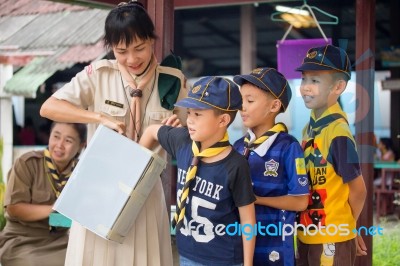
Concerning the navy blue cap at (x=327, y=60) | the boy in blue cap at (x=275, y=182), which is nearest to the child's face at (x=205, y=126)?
the boy in blue cap at (x=275, y=182)

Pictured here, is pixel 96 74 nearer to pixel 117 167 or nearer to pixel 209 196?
pixel 117 167

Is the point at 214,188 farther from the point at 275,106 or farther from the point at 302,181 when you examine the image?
the point at 275,106

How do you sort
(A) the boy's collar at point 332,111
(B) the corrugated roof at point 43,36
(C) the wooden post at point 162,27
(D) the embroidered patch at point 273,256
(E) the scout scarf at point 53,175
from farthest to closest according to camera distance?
(B) the corrugated roof at point 43,36 < (E) the scout scarf at point 53,175 < (C) the wooden post at point 162,27 < (A) the boy's collar at point 332,111 < (D) the embroidered patch at point 273,256

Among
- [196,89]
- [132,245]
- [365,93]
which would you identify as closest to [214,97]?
[196,89]

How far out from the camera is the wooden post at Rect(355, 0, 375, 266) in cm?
390

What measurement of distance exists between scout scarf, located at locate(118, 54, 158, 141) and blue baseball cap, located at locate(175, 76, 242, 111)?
0.23m

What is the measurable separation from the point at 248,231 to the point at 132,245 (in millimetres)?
531

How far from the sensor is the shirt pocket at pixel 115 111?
3.02m

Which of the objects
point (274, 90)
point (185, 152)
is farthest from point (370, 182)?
point (185, 152)

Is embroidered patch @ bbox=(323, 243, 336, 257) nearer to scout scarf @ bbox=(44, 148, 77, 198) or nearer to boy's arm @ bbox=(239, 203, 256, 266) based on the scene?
boy's arm @ bbox=(239, 203, 256, 266)

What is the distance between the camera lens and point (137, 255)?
2.96 m

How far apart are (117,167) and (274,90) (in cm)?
82

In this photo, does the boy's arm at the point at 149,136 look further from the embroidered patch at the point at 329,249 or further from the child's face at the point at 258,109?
the embroidered patch at the point at 329,249

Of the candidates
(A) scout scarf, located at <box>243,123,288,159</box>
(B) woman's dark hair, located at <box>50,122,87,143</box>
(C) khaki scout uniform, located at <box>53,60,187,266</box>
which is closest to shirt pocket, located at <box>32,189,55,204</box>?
(B) woman's dark hair, located at <box>50,122,87,143</box>
